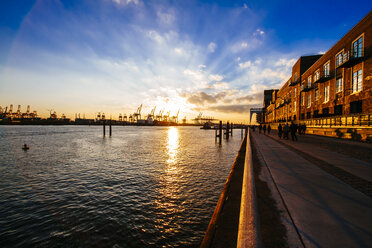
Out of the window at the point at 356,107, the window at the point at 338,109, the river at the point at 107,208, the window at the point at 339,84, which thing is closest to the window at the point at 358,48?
the window at the point at 339,84

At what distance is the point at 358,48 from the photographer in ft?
62.2

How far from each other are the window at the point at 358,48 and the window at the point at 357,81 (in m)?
1.87

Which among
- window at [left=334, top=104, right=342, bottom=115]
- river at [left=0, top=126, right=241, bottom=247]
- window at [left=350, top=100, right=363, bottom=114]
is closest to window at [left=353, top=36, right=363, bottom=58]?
window at [left=350, top=100, right=363, bottom=114]

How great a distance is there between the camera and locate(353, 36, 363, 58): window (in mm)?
18422

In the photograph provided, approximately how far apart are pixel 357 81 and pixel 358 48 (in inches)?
150

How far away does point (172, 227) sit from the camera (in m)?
4.32

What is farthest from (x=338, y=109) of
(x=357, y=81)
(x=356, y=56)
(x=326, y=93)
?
(x=356, y=56)

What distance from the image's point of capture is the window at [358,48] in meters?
18.4

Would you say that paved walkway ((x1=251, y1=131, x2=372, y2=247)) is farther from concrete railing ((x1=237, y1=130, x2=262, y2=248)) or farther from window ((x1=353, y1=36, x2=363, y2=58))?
window ((x1=353, y1=36, x2=363, y2=58))

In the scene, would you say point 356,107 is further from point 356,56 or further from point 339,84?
point 356,56

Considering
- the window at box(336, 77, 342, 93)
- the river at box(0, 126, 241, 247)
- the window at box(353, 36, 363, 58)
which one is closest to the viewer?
the river at box(0, 126, 241, 247)

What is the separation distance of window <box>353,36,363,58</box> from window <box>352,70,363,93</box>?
1.87m

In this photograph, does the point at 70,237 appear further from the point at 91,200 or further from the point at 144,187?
the point at 144,187

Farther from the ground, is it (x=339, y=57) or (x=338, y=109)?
(x=339, y=57)
